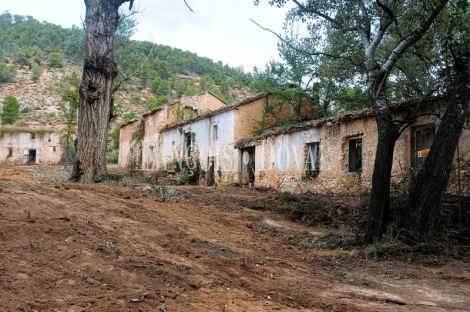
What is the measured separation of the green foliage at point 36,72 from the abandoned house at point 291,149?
33.7 metres

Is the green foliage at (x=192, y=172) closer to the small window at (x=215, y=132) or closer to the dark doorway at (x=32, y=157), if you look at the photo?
the small window at (x=215, y=132)

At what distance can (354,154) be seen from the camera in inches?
515

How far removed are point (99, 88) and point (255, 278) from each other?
23.9 ft

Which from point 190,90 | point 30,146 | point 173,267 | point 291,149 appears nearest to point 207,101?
point 291,149

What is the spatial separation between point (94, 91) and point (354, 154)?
8501 millimetres

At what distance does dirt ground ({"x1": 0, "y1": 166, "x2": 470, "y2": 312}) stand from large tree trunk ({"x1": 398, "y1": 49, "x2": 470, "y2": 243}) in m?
0.55

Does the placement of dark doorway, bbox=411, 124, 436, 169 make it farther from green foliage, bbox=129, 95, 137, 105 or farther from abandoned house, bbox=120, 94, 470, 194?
green foliage, bbox=129, 95, 137, 105

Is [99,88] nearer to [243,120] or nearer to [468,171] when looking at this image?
[468,171]

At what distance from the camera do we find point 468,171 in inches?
330

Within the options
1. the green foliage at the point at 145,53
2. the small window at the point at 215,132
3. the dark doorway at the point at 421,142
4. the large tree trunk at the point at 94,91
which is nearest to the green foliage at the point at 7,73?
the green foliage at the point at 145,53

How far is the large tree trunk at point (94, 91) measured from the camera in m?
9.63

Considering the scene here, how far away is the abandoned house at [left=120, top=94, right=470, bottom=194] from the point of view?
11016 millimetres

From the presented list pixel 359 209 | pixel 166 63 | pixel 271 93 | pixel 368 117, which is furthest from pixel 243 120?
pixel 166 63

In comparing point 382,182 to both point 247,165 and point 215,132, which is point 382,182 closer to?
point 247,165
